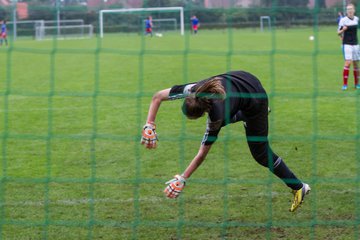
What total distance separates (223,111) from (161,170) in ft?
6.97

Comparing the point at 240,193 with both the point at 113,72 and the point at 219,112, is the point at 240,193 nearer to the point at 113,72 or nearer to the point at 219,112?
the point at 219,112

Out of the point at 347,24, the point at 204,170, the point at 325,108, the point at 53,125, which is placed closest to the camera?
the point at 204,170

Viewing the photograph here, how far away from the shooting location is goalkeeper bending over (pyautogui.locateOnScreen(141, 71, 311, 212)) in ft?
13.8

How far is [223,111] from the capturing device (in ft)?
14.1

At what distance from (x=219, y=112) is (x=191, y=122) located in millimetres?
4440

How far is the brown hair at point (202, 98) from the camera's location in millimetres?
4160

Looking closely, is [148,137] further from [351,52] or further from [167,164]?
[351,52]

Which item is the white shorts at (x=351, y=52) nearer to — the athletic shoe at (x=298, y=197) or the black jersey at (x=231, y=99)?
the athletic shoe at (x=298, y=197)

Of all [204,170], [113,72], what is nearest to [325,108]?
[204,170]

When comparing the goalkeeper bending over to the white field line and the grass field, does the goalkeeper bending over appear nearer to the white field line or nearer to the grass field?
the grass field

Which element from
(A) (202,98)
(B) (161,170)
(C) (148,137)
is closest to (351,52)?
(B) (161,170)

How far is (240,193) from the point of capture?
545 cm

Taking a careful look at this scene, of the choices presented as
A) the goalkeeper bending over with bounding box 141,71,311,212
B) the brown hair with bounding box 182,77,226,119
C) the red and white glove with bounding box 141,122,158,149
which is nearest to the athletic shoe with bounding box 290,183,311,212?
the goalkeeper bending over with bounding box 141,71,311,212

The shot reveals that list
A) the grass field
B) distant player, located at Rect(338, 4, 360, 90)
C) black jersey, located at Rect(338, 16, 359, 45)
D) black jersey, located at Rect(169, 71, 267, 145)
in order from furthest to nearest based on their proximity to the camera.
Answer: distant player, located at Rect(338, 4, 360, 90) < black jersey, located at Rect(338, 16, 359, 45) < the grass field < black jersey, located at Rect(169, 71, 267, 145)
